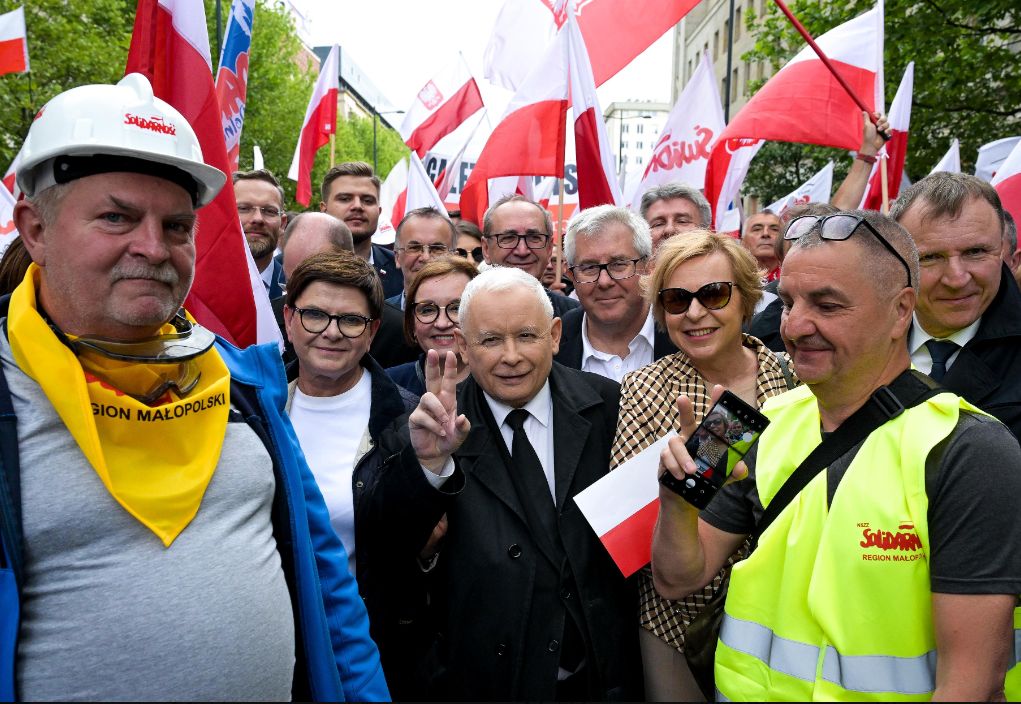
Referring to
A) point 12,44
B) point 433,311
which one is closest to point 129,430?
point 433,311

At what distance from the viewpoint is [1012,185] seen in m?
5.07

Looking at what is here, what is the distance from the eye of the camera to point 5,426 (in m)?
1.68

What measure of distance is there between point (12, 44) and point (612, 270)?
6.82 metres

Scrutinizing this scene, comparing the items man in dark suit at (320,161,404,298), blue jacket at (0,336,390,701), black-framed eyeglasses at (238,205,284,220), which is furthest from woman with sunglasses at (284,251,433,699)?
man in dark suit at (320,161,404,298)

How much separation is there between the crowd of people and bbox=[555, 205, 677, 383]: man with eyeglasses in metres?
0.71

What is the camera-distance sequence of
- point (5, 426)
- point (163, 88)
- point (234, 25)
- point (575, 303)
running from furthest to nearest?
1. point (234, 25)
2. point (575, 303)
3. point (163, 88)
4. point (5, 426)

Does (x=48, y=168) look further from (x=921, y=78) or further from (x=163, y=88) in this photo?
(x=921, y=78)

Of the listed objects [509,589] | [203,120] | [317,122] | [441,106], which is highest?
[441,106]

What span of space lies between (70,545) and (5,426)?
0.27 meters

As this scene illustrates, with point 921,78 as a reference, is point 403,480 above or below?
below

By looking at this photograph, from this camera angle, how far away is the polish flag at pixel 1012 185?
5027mm

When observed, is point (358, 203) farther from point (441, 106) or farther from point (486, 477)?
point (486, 477)

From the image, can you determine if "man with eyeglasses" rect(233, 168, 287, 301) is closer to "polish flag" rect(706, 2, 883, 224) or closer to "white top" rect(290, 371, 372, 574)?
"white top" rect(290, 371, 372, 574)

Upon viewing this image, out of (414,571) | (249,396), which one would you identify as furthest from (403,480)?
(249,396)
